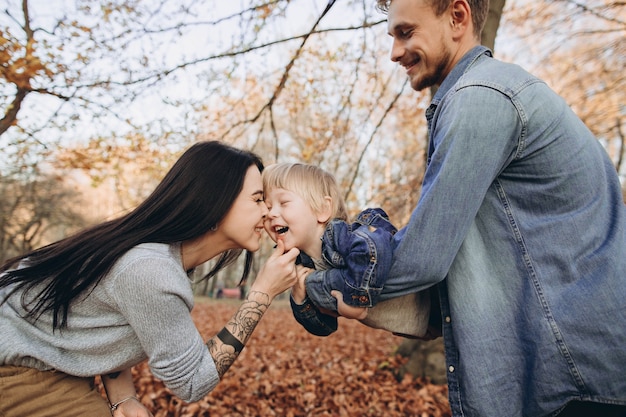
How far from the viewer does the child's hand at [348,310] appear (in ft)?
6.21

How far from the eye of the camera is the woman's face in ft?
8.29

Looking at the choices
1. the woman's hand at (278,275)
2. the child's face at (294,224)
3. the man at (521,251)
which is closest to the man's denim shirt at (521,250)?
the man at (521,251)

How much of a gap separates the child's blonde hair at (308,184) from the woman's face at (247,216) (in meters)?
0.16

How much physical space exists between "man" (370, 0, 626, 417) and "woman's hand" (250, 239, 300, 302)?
0.85 metres

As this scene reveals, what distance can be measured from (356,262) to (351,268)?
0.14 feet

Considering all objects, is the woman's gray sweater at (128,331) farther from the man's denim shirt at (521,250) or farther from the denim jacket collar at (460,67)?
the denim jacket collar at (460,67)

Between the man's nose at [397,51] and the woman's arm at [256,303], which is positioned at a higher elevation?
the man's nose at [397,51]

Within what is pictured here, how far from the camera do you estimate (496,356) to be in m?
1.60

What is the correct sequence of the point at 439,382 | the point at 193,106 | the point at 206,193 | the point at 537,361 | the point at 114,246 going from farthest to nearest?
the point at 193,106
the point at 439,382
the point at 206,193
the point at 114,246
the point at 537,361

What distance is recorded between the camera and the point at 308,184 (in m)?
2.69

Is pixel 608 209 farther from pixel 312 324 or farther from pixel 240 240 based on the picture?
pixel 240 240

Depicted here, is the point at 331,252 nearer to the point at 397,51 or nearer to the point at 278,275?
the point at 278,275

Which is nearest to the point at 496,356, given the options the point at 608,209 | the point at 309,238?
the point at 608,209

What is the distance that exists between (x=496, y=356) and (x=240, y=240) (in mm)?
1545
